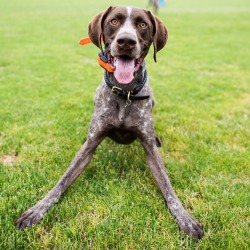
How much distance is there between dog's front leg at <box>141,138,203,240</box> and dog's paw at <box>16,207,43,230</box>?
4.43 ft

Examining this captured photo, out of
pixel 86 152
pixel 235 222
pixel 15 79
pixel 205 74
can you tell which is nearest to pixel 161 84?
pixel 205 74

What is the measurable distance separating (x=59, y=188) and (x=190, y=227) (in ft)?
4.73

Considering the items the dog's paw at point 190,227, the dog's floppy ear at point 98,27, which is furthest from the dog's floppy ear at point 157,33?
the dog's paw at point 190,227

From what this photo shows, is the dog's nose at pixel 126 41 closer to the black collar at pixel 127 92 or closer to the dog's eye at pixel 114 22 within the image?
the dog's eye at pixel 114 22

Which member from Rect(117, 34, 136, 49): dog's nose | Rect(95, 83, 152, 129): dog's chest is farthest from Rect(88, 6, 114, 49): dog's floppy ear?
Rect(95, 83, 152, 129): dog's chest

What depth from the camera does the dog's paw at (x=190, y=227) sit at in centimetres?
306

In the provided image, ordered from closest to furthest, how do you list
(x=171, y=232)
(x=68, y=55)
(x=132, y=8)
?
(x=171, y=232)
(x=132, y=8)
(x=68, y=55)

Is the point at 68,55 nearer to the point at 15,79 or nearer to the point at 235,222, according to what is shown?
the point at 15,79

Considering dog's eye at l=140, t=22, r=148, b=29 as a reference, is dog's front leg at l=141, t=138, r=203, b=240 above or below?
below

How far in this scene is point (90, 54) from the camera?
10.7 metres

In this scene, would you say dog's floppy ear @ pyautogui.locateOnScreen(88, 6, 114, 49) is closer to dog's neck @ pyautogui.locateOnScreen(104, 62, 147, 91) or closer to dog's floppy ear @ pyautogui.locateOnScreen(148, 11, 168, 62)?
dog's neck @ pyautogui.locateOnScreen(104, 62, 147, 91)

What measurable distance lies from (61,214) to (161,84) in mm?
4932

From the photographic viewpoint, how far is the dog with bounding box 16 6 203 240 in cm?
346

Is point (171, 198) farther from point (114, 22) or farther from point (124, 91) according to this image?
point (114, 22)
